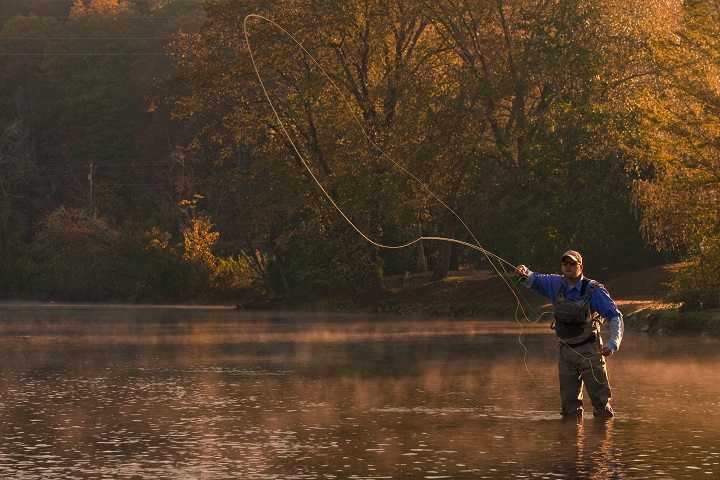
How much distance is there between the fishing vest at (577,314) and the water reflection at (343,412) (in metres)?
1.04

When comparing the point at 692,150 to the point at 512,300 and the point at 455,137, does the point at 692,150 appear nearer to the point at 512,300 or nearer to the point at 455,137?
the point at 512,300

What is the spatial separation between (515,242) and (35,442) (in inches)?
1486

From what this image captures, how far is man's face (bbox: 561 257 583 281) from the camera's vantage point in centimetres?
1578

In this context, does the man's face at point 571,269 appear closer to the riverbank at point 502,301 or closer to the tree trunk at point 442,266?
the riverbank at point 502,301

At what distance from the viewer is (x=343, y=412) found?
16.9 m

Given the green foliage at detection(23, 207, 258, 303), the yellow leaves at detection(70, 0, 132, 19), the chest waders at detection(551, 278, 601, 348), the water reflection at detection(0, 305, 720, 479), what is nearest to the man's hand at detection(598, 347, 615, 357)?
the chest waders at detection(551, 278, 601, 348)

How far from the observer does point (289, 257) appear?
65.1m

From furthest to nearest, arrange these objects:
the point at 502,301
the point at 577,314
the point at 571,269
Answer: the point at 502,301, the point at 577,314, the point at 571,269

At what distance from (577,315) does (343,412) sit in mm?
3029

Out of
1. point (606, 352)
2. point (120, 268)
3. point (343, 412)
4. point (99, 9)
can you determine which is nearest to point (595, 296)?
point (606, 352)

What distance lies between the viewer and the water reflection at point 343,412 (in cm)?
1247

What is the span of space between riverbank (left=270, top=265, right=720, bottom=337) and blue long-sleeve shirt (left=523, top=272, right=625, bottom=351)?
63.4 feet

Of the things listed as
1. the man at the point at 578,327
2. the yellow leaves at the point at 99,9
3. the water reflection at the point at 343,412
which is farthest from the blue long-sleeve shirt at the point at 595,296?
the yellow leaves at the point at 99,9

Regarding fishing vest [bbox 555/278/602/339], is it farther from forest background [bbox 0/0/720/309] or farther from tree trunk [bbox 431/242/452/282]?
tree trunk [bbox 431/242/452/282]
